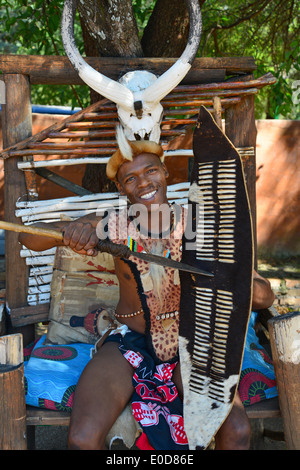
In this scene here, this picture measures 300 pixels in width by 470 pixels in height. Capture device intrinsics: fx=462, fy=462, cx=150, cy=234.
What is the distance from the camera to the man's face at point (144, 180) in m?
2.59

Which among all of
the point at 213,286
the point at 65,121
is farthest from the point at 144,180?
the point at 65,121

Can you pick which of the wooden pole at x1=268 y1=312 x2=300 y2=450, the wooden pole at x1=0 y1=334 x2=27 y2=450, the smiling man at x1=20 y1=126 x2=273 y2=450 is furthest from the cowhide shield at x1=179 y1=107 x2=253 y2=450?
the wooden pole at x1=0 y1=334 x2=27 y2=450

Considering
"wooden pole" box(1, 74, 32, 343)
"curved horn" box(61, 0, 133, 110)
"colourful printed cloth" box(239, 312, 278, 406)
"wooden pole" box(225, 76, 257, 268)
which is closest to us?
"colourful printed cloth" box(239, 312, 278, 406)

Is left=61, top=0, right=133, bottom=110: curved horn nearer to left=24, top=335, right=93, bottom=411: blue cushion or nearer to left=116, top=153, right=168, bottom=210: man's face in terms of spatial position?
left=116, top=153, right=168, bottom=210: man's face

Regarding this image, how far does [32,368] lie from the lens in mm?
2680

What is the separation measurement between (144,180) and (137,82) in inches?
31.5

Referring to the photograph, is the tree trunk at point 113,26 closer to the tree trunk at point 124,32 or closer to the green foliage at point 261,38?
the tree trunk at point 124,32

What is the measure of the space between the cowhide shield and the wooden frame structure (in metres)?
0.93

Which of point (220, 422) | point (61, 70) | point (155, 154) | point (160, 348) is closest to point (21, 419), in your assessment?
point (160, 348)

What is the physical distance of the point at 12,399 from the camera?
7.45 feet

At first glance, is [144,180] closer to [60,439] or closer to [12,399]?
[12,399]

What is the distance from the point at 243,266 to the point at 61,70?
6.12 feet

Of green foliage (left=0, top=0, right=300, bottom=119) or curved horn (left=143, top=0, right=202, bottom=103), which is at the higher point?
green foliage (left=0, top=0, right=300, bottom=119)

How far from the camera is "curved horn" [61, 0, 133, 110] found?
287 centimetres
